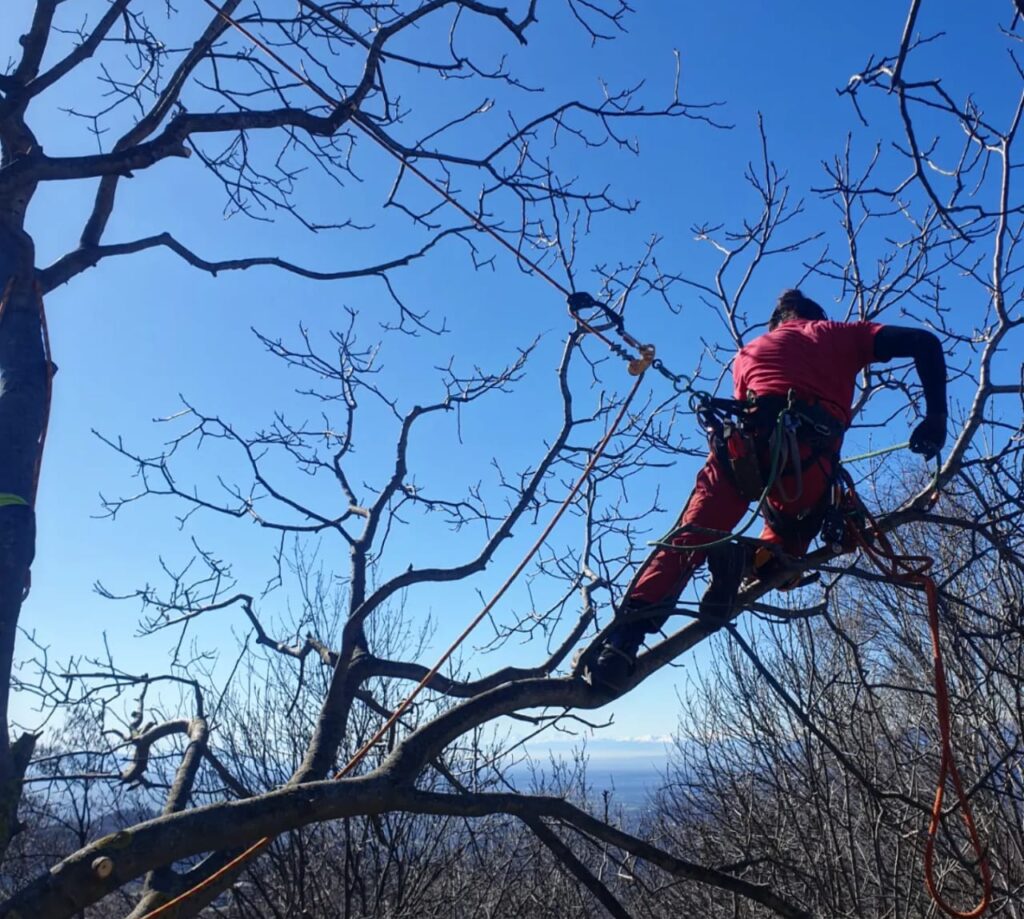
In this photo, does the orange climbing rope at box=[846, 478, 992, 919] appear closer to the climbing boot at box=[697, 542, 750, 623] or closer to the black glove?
the black glove

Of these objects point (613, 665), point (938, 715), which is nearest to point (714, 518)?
point (613, 665)

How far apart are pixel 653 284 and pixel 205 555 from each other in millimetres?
2471

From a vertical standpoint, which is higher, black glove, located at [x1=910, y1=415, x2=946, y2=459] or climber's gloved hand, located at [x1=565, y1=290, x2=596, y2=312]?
climber's gloved hand, located at [x1=565, y1=290, x2=596, y2=312]

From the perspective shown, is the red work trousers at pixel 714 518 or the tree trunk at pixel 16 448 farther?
the red work trousers at pixel 714 518

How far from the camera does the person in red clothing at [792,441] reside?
3357 millimetres

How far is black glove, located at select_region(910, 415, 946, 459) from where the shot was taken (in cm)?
354

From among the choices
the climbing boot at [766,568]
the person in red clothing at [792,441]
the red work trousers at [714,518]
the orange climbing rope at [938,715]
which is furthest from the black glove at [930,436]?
the climbing boot at [766,568]

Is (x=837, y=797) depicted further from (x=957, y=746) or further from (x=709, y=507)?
(x=709, y=507)

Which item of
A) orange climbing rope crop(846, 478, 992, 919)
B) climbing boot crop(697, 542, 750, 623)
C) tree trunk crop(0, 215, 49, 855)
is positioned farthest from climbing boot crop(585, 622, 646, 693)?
tree trunk crop(0, 215, 49, 855)

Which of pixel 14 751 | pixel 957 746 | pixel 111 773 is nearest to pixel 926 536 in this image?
pixel 957 746

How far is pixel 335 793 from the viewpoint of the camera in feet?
7.56

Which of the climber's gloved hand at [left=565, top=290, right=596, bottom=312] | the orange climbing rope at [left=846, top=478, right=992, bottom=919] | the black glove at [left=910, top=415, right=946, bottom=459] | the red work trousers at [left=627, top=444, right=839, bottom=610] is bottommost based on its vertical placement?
the orange climbing rope at [left=846, top=478, right=992, bottom=919]

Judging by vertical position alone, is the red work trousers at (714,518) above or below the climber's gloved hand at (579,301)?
below

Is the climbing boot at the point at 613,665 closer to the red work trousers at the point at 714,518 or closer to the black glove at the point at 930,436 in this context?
the red work trousers at the point at 714,518
